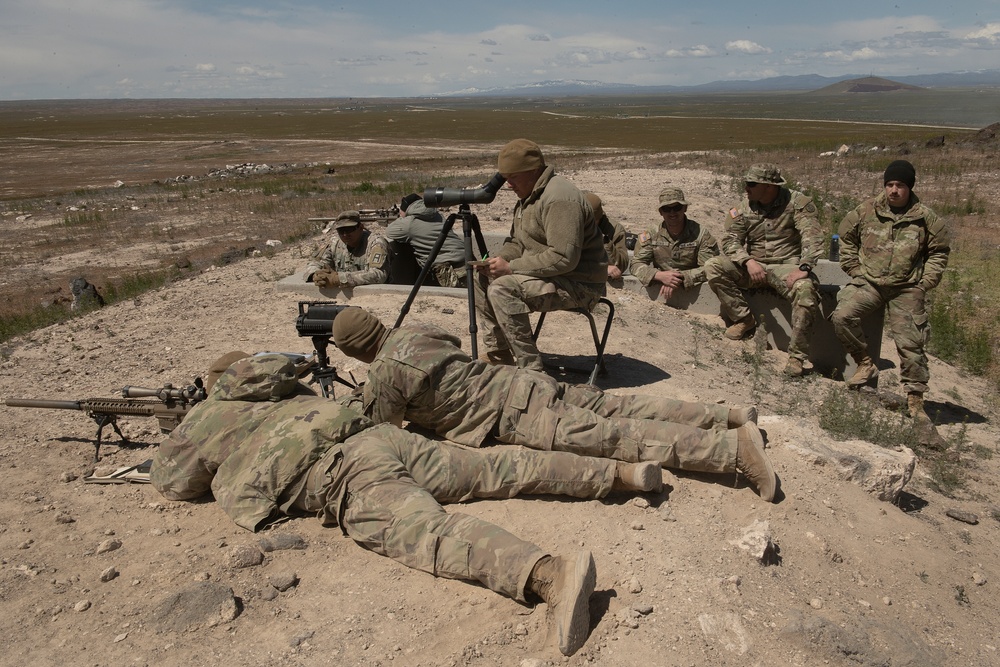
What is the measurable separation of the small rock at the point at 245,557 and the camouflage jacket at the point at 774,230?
5080 millimetres

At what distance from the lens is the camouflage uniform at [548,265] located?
4730 mm

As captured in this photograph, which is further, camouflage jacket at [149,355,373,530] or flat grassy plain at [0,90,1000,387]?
flat grassy plain at [0,90,1000,387]

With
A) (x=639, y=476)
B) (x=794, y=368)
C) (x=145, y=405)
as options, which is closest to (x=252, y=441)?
(x=145, y=405)

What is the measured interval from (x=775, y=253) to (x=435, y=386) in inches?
169

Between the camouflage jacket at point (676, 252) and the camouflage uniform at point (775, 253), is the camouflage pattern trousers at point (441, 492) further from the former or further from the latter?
the camouflage jacket at point (676, 252)

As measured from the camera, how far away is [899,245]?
568 centimetres

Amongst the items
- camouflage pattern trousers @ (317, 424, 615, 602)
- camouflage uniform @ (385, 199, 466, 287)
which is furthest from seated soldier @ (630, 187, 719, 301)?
camouflage pattern trousers @ (317, 424, 615, 602)

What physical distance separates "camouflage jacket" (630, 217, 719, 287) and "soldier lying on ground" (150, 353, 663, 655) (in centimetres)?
421

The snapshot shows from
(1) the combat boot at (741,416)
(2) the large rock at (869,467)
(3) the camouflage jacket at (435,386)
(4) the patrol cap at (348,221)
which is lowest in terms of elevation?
(2) the large rock at (869,467)

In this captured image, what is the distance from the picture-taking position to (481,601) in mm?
3041

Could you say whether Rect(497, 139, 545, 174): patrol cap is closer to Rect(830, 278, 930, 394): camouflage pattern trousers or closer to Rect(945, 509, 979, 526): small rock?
Rect(830, 278, 930, 394): camouflage pattern trousers

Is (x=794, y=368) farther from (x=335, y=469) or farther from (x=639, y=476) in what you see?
(x=335, y=469)

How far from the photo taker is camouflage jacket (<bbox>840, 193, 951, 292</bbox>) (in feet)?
18.4

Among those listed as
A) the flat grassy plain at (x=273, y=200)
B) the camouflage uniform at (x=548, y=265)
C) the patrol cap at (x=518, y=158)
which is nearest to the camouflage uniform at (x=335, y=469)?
the camouflage uniform at (x=548, y=265)
